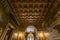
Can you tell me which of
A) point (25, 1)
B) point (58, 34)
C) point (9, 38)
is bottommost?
point (9, 38)

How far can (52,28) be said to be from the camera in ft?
23.5

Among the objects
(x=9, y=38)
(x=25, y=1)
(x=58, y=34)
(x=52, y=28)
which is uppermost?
(x=25, y=1)

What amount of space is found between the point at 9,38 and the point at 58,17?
4137 millimetres

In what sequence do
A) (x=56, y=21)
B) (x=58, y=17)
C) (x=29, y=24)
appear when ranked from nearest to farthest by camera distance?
(x=58, y=17) < (x=56, y=21) < (x=29, y=24)

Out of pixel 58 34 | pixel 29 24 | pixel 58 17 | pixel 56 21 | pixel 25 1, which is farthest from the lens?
pixel 29 24

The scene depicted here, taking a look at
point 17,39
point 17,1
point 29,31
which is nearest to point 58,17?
point 17,1

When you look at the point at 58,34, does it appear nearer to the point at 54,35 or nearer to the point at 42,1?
the point at 54,35

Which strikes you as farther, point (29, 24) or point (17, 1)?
point (29, 24)

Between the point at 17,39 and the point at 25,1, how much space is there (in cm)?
364

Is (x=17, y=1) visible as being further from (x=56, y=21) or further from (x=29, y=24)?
(x=29, y=24)

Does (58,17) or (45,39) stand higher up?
(58,17)

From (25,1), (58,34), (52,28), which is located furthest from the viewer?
(52,28)

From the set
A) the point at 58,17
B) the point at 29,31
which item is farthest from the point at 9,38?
the point at 29,31

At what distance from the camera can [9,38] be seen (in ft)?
19.5
